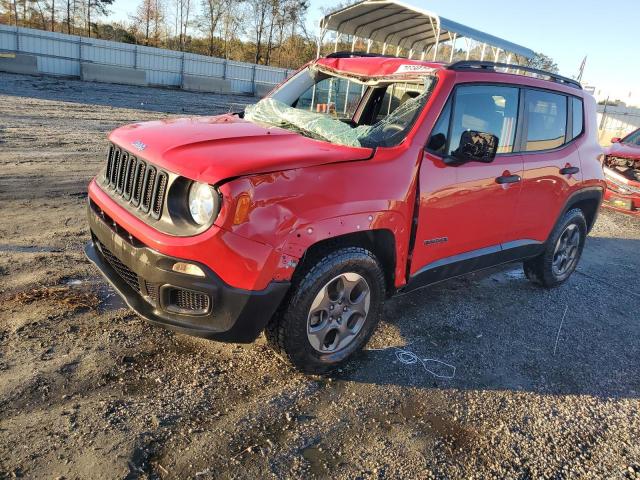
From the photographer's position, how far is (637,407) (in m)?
3.38

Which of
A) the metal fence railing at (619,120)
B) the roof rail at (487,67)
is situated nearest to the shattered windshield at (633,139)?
the roof rail at (487,67)

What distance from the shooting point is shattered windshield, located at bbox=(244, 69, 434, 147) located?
3391 mm

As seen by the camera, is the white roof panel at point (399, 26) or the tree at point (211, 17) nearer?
the white roof panel at point (399, 26)

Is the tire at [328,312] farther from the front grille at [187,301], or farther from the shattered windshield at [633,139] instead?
the shattered windshield at [633,139]

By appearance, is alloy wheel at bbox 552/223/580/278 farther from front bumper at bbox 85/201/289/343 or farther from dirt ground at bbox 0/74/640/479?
front bumper at bbox 85/201/289/343

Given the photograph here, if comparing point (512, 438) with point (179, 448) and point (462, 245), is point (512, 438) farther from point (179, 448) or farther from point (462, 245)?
point (179, 448)

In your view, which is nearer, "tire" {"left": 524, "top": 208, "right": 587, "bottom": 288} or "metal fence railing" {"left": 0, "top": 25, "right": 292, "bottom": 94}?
"tire" {"left": 524, "top": 208, "right": 587, "bottom": 288}

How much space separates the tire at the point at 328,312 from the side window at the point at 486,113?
3.62 ft

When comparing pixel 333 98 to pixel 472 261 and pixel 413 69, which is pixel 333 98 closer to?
pixel 413 69

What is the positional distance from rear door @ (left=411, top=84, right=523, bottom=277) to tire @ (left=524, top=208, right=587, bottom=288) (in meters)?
0.98

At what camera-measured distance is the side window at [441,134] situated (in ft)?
11.1

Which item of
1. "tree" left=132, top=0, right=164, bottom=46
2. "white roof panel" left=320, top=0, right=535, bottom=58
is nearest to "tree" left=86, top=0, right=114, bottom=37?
"tree" left=132, top=0, right=164, bottom=46

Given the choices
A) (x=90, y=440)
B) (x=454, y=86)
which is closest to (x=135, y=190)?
(x=90, y=440)

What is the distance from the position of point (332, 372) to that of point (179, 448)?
1.14m
